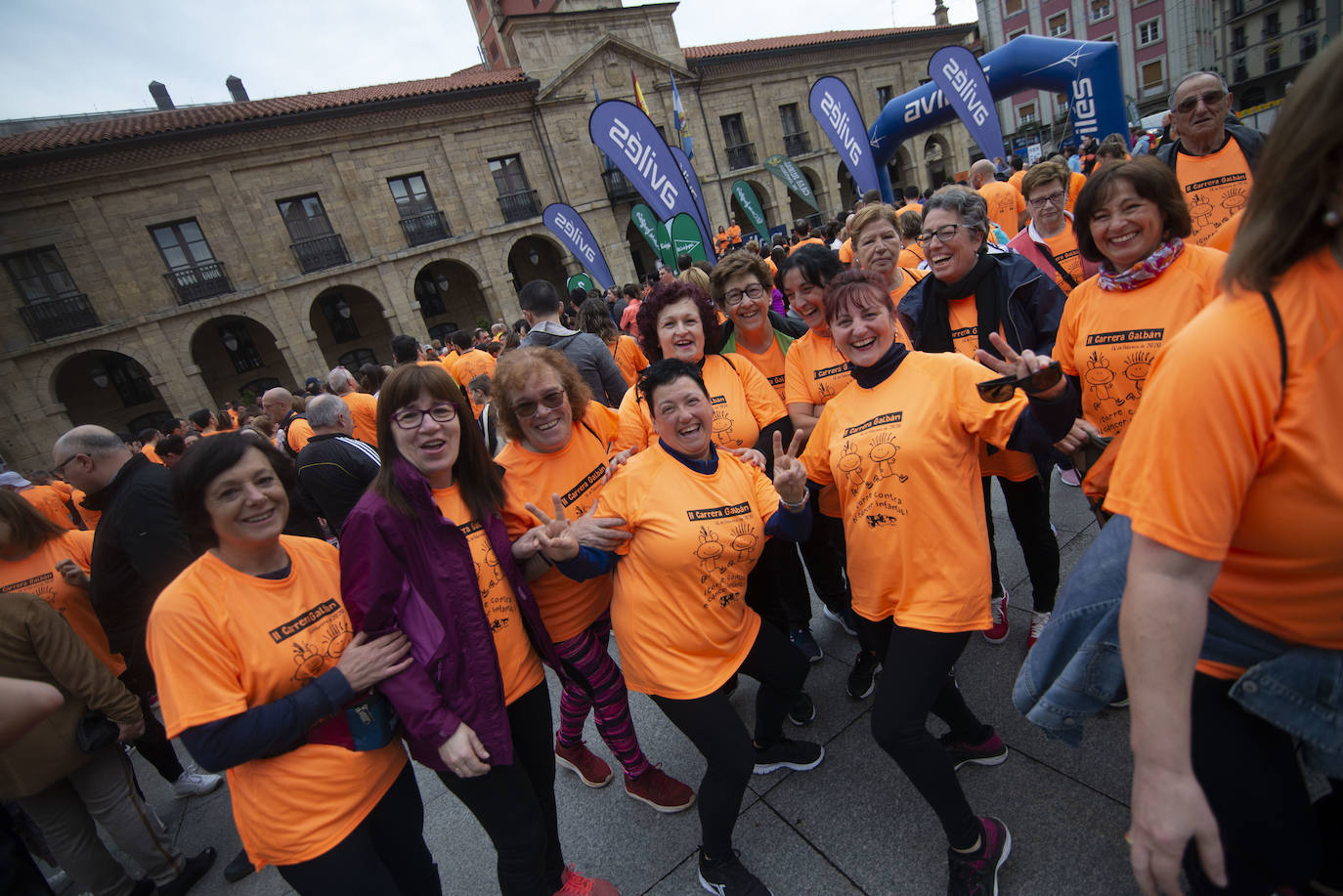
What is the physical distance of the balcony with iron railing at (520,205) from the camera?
20359mm

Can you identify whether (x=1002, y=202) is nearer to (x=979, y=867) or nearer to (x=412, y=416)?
(x=979, y=867)

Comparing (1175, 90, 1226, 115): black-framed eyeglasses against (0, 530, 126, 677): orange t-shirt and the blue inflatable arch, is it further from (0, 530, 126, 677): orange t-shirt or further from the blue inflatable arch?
the blue inflatable arch

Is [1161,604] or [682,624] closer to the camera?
[1161,604]

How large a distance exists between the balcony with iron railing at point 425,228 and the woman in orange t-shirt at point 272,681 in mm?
20085

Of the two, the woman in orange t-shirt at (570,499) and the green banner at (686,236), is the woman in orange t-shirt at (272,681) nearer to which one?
the woman in orange t-shirt at (570,499)

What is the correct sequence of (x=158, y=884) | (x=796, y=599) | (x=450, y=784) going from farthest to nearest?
(x=796, y=599) → (x=158, y=884) → (x=450, y=784)

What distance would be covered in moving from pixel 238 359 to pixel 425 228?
7.71 meters

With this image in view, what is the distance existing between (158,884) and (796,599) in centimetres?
354

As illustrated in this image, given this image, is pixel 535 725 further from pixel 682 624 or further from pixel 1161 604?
pixel 1161 604

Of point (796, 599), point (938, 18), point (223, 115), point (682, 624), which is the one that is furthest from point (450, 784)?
point (938, 18)

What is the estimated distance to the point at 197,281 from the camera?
54.2 feet

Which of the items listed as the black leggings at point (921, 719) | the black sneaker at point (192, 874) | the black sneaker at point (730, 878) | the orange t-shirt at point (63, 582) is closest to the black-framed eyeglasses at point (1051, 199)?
the black leggings at point (921, 719)

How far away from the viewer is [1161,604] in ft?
3.27

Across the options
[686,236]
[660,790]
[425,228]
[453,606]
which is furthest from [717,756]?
[425,228]
